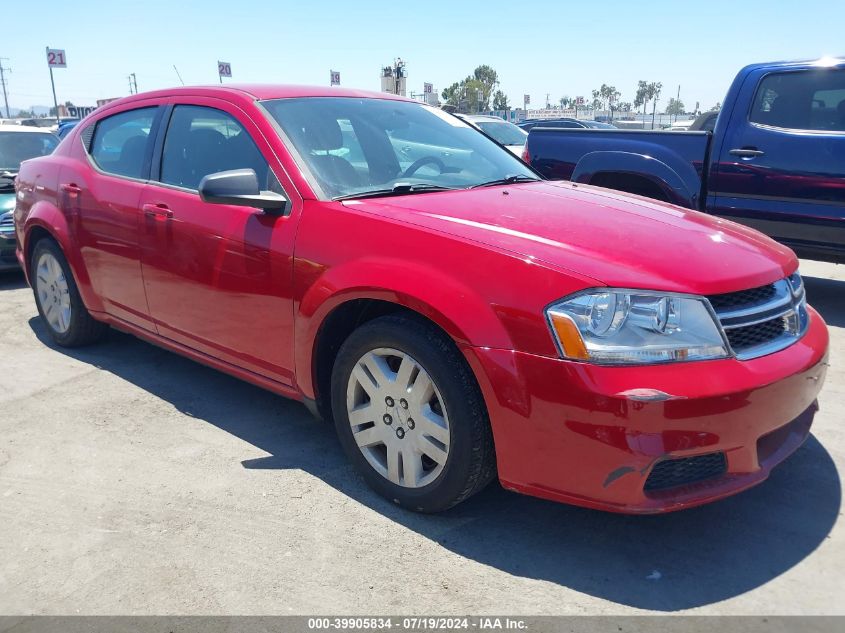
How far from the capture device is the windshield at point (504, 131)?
1390 centimetres

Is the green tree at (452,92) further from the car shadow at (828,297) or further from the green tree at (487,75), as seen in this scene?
the car shadow at (828,297)

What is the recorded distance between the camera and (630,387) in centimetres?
227

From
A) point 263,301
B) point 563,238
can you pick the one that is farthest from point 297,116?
point 563,238

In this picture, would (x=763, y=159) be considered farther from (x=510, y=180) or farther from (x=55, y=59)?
(x=55, y=59)

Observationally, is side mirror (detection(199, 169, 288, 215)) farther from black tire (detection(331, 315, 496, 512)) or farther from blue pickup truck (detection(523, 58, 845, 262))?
blue pickup truck (detection(523, 58, 845, 262))

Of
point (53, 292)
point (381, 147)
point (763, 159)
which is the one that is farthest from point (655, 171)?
point (53, 292)

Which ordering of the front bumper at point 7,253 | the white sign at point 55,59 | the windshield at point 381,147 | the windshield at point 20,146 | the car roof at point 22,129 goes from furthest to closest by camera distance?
the white sign at point 55,59
the car roof at point 22,129
the windshield at point 20,146
the front bumper at point 7,253
the windshield at point 381,147

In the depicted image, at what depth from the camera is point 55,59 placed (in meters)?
23.2

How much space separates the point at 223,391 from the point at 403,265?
2.02 metres

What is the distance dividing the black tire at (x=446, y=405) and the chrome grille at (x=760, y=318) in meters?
0.90

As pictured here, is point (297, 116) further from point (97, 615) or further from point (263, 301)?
Answer: point (97, 615)

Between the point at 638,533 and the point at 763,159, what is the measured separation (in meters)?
4.15

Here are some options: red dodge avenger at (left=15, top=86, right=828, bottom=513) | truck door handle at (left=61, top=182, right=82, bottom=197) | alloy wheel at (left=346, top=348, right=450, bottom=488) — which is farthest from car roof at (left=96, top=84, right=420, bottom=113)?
alloy wheel at (left=346, top=348, right=450, bottom=488)

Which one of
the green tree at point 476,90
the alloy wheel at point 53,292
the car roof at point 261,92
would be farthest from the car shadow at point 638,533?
the green tree at point 476,90
